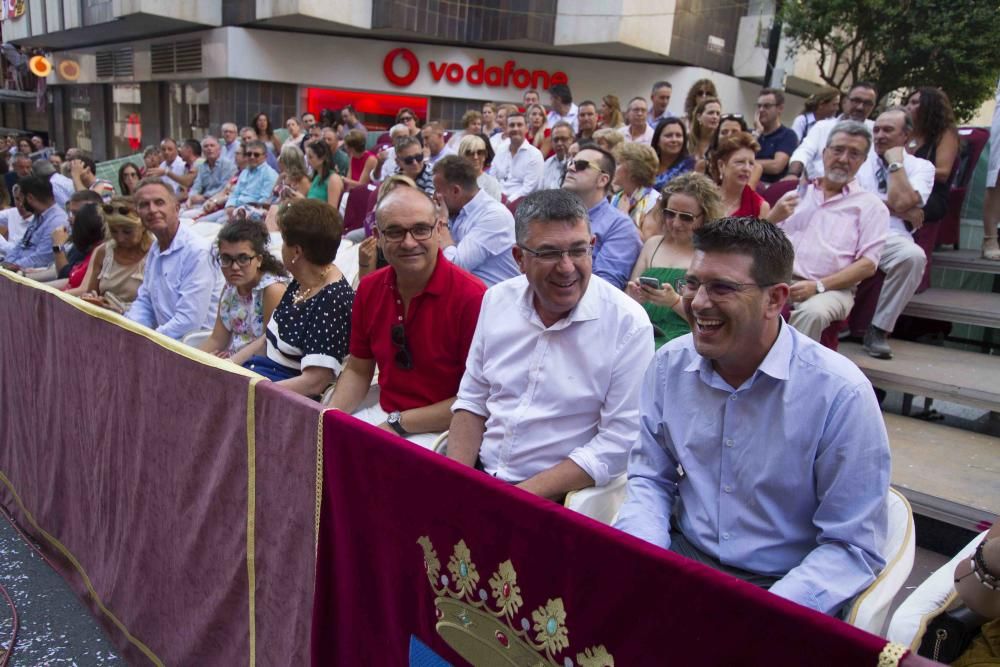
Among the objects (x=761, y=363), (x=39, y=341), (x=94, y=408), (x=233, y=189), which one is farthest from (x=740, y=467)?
(x=233, y=189)

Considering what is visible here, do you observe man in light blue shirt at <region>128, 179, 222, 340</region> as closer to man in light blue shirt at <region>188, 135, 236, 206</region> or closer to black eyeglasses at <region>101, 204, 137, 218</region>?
black eyeglasses at <region>101, 204, 137, 218</region>

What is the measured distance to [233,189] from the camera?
9.48 m

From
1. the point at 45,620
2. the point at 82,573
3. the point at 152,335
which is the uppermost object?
the point at 152,335

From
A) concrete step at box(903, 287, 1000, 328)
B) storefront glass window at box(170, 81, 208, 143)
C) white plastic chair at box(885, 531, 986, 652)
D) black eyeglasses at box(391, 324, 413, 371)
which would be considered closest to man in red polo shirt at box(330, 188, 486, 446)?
black eyeglasses at box(391, 324, 413, 371)

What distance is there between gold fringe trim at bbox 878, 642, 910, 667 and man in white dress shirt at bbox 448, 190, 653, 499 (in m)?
1.38

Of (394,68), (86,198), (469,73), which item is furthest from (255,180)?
(469,73)

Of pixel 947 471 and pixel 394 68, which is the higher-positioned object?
pixel 394 68

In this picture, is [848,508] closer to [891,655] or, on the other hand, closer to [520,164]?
[891,655]

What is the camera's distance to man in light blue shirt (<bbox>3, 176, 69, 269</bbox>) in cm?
733

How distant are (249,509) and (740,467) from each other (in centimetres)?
154

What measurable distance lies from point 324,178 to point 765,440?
23.4 ft

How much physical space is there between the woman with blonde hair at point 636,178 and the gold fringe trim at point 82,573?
3901mm

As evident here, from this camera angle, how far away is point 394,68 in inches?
750

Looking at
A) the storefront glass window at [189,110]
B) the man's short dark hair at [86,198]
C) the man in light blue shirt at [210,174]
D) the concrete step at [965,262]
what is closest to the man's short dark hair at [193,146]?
the man in light blue shirt at [210,174]
